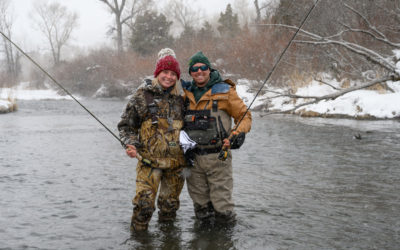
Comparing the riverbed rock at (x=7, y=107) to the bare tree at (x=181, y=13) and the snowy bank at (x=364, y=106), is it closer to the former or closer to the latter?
the snowy bank at (x=364, y=106)

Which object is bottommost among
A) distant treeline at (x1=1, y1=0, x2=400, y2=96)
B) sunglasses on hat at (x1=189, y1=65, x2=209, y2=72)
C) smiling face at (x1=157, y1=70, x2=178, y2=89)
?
smiling face at (x1=157, y1=70, x2=178, y2=89)

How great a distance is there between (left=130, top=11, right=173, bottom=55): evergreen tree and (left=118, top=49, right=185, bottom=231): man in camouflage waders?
32.6m

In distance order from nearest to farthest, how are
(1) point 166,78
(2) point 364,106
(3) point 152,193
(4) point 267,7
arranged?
(3) point 152,193
(1) point 166,78
(2) point 364,106
(4) point 267,7

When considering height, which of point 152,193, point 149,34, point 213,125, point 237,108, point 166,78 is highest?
point 149,34

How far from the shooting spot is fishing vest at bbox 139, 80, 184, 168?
3418 mm

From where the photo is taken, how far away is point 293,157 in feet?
23.4

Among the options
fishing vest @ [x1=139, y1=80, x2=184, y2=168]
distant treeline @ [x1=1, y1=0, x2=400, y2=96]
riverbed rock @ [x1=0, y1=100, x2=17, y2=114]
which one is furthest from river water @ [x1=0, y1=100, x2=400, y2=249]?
riverbed rock @ [x1=0, y1=100, x2=17, y2=114]

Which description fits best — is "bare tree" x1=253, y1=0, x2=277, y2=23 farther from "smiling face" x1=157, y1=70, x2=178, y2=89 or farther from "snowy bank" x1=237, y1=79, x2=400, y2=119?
"smiling face" x1=157, y1=70, x2=178, y2=89

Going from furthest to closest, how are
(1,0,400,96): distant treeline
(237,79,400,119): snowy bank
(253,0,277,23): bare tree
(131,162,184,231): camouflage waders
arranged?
(253,0,277,23): bare tree, (237,79,400,119): snowy bank, (1,0,400,96): distant treeline, (131,162,184,231): camouflage waders

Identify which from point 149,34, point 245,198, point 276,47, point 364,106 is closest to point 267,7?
point 276,47

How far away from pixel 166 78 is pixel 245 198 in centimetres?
191

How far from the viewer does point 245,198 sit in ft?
15.3

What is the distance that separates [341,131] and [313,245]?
736 cm

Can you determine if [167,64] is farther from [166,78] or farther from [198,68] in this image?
[198,68]
